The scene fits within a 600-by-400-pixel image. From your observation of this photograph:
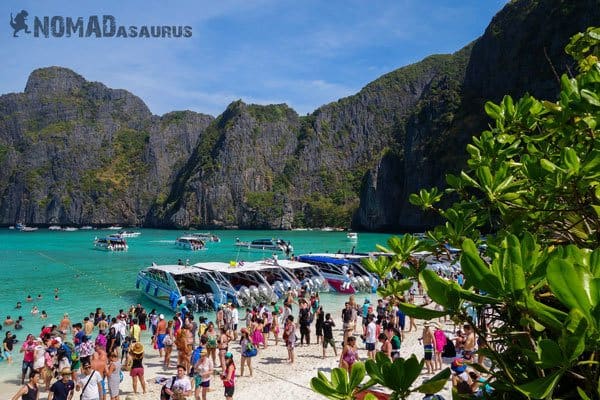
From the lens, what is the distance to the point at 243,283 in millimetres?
25469

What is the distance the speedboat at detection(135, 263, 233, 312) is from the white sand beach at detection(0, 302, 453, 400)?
5.75 metres

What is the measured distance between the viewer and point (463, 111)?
9081 centimetres

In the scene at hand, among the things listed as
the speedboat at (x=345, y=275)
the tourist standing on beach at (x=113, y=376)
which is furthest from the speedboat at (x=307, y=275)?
the tourist standing on beach at (x=113, y=376)

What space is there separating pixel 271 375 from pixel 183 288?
44.7 feet

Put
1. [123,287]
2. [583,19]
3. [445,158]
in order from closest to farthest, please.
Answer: [123,287]
[583,19]
[445,158]

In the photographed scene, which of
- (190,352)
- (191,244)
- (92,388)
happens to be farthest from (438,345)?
(191,244)

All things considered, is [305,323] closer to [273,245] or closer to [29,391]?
[29,391]

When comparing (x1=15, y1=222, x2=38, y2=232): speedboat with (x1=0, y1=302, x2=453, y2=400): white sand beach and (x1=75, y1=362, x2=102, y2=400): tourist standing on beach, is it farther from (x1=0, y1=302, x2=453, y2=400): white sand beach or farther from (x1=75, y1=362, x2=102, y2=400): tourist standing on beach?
(x1=75, y1=362, x2=102, y2=400): tourist standing on beach

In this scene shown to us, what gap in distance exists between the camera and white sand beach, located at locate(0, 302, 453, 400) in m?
10.6

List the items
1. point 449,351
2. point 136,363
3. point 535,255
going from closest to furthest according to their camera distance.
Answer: point 535,255
point 449,351
point 136,363

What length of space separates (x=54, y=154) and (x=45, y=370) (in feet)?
659

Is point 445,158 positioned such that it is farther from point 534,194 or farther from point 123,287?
point 534,194

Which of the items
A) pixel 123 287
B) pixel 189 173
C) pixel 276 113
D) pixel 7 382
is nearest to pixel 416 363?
pixel 7 382

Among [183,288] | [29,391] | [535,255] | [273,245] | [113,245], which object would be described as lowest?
[273,245]
